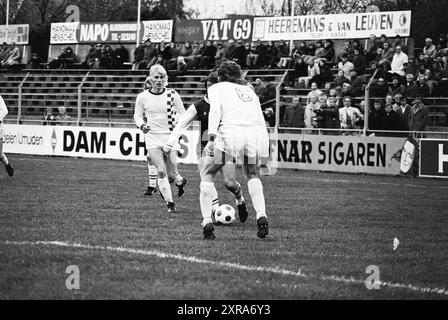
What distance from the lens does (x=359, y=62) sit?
2877 cm

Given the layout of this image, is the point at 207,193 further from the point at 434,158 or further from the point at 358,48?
the point at 358,48

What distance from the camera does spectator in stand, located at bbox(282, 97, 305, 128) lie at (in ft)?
90.2

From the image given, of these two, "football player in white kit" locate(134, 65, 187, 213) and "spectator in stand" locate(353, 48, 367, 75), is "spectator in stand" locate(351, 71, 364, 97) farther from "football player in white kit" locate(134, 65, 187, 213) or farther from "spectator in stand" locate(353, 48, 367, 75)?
"football player in white kit" locate(134, 65, 187, 213)

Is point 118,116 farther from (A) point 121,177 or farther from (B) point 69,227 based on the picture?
(B) point 69,227

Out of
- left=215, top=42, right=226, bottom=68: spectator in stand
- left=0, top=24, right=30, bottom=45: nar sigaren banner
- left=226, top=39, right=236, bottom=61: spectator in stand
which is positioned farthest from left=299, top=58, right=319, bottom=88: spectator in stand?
left=0, top=24, right=30, bottom=45: nar sigaren banner

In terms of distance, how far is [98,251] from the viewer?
9.74 meters

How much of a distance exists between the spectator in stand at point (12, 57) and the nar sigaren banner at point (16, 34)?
3.00 meters

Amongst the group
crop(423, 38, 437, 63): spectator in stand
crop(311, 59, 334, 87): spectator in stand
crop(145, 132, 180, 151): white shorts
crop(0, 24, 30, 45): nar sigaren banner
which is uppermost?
crop(0, 24, 30, 45): nar sigaren banner

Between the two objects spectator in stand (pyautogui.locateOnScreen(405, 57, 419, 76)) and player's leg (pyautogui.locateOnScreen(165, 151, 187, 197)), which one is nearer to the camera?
player's leg (pyautogui.locateOnScreen(165, 151, 187, 197))

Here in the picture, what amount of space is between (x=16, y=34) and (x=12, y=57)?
485 centimetres

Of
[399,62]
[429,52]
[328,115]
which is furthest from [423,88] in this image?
[328,115]

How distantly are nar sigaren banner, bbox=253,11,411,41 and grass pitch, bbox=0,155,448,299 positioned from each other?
593 inches

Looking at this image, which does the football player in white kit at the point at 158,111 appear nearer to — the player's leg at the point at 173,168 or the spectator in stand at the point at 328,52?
the player's leg at the point at 173,168

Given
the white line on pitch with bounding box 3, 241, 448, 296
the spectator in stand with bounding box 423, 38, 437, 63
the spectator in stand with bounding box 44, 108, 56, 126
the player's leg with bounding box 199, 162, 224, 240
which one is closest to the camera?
the white line on pitch with bounding box 3, 241, 448, 296
